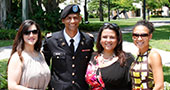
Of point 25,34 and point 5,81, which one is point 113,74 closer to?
point 25,34

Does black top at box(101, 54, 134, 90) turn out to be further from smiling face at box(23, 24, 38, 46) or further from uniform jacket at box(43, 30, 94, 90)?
smiling face at box(23, 24, 38, 46)

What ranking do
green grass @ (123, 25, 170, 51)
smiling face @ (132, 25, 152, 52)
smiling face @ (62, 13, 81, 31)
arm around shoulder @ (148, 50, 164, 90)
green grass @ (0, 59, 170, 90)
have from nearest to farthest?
arm around shoulder @ (148, 50, 164, 90), smiling face @ (132, 25, 152, 52), smiling face @ (62, 13, 81, 31), green grass @ (0, 59, 170, 90), green grass @ (123, 25, 170, 51)

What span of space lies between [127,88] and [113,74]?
28 centimetres

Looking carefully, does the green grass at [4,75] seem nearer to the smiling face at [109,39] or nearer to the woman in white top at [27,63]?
the smiling face at [109,39]

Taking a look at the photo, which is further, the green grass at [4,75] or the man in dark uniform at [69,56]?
the green grass at [4,75]

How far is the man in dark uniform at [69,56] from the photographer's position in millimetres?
3287

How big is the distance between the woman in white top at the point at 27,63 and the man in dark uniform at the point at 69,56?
280 millimetres

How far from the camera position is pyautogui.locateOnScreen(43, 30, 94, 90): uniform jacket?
329cm

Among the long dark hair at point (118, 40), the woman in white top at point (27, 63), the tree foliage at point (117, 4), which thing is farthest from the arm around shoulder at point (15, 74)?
the tree foliage at point (117, 4)

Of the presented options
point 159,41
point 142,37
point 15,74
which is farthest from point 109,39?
point 159,41

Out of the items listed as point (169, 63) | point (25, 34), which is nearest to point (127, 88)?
point (25, 34)

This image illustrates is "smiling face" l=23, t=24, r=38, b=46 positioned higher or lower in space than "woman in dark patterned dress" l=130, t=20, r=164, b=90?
higher

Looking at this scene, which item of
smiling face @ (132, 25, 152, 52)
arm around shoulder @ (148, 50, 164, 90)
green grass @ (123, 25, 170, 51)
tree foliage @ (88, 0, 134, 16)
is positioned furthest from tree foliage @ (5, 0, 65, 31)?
tree foliage @ (88, 0, 134, 16)

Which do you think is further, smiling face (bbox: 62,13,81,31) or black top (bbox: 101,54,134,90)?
smiling face (bbox: 62,13,81,31)
